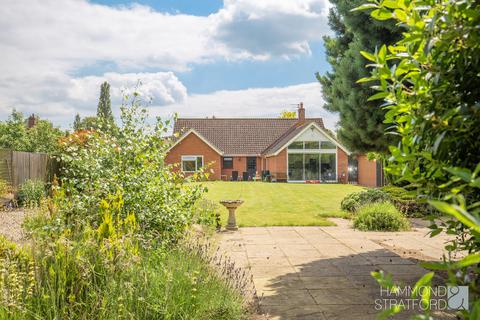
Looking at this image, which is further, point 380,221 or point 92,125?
point 92,125

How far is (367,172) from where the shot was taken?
110 ft

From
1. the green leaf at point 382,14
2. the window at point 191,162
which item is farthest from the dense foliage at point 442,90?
the window at point 191,162

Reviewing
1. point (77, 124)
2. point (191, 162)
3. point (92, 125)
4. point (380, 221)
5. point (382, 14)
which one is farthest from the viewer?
point (77, 124)

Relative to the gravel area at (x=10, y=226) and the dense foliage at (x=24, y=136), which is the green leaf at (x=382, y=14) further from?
the dense foliage at (x=24, y=136)

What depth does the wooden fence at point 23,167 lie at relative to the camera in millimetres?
17875

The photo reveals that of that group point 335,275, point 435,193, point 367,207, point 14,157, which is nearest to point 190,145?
point 14,157

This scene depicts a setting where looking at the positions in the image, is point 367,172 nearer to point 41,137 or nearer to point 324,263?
point 324,263

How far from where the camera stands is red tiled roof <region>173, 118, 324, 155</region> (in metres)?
43.5

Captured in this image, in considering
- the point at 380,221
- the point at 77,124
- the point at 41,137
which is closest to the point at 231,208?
the point at 380,221

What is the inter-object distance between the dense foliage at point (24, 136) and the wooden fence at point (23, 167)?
2129 centimetres

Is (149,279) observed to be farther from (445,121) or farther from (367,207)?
(367,207)

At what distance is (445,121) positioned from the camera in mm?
2057

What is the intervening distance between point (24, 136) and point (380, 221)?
37.8m

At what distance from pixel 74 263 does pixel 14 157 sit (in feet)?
51.6
